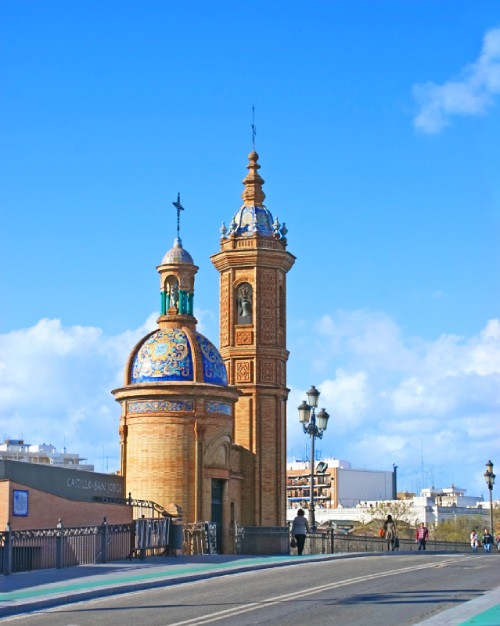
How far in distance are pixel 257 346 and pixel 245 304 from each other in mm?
2094

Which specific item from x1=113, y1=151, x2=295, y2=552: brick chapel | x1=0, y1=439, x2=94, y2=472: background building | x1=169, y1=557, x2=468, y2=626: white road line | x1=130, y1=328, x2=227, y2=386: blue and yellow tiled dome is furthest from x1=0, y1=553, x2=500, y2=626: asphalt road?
x1=0, y1=439, x2=94, y2=472: background building

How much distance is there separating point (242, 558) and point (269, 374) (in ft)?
68.7

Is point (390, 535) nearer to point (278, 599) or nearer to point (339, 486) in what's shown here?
point (278, 599)

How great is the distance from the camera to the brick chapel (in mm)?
40969

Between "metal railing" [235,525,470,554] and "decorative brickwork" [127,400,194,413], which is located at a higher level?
"decorative brickwork" [127,400,194,413]

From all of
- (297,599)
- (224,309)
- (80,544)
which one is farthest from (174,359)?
(297,599)

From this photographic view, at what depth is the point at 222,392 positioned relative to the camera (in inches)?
1641

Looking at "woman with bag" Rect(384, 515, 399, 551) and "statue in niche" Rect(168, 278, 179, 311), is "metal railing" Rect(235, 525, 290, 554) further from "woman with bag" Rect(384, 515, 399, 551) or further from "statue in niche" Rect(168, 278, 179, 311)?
"statue in niche" Rect(168, 278, 179, 311)

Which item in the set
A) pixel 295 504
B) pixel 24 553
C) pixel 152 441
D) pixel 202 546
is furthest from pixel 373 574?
pixel 295 504

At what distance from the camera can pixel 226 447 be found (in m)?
42.9

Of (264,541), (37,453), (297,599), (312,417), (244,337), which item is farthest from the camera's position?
(37,453)

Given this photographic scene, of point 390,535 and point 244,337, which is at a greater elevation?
point 244,337

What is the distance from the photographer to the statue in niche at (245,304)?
5172 centimetres

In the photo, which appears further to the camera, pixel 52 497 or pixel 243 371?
pixel 243 371
